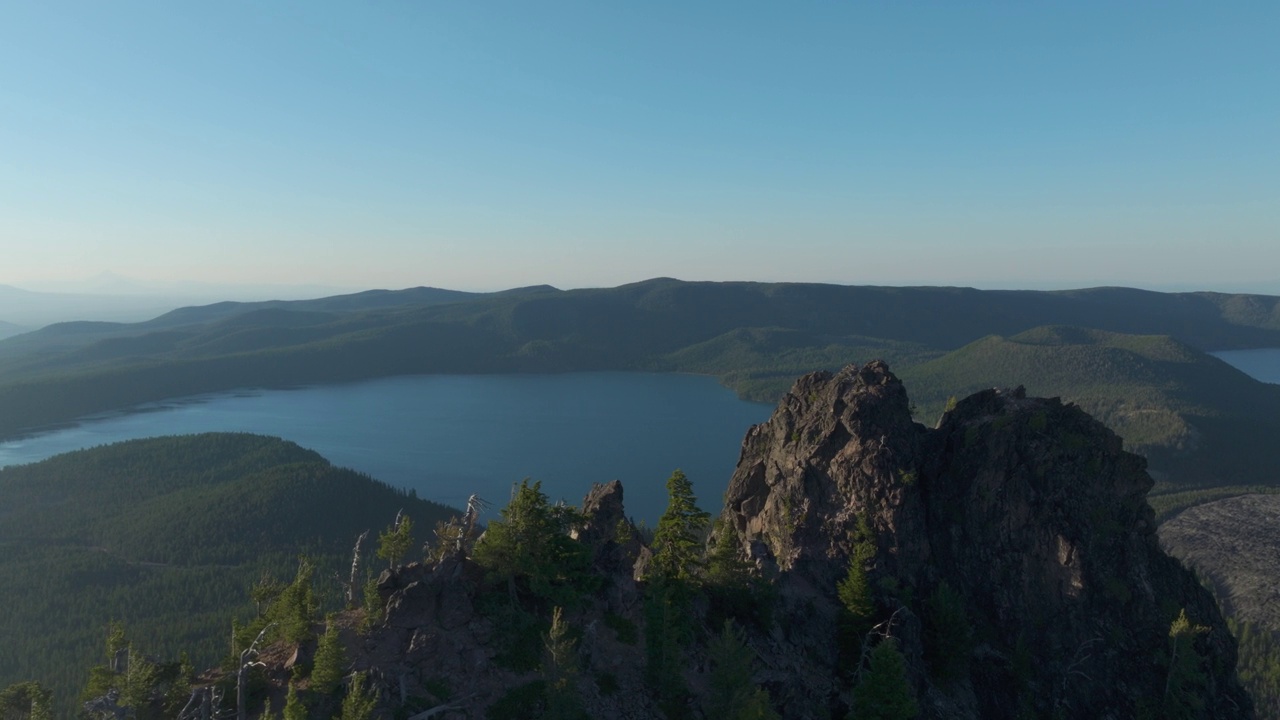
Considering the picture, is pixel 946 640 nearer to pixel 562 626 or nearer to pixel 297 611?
pixel 562 626

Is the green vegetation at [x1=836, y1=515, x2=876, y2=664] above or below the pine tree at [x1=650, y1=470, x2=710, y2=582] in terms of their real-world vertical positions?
below

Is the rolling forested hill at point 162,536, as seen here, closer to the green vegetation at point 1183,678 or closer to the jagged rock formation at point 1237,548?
the green vegetation at point 1183,678

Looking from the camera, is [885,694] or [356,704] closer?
[356,704]

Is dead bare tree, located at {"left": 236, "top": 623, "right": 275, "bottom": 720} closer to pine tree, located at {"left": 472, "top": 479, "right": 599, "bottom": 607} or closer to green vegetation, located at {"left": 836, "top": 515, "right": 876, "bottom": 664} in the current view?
pine tree, located at {"left": 472, "top": 479, "right": 599, "bottom": 607}

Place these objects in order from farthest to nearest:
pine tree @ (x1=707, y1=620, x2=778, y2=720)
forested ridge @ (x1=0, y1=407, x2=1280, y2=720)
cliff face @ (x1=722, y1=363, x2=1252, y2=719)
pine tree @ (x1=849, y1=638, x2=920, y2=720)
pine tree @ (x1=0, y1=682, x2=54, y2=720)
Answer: cliff face @ (x1=722, y1=363, x2=1252, y2=719) → pine tree @ (x1=849, y1=638, x2=920, y2=720) → pine tree @ (x1=0, y1=682, x2=54, y2=720) → pine tree @ (x1=707, y1=620, x2=778, y2=720) → forested ridge @ (x1=0, y1=407, x2=1280, y2=720)

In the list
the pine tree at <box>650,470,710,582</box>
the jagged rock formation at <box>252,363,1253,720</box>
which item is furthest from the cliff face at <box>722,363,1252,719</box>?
the pine tree at <box>650,470,710,582</box>

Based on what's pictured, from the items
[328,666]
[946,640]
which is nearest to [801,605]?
[946,640]

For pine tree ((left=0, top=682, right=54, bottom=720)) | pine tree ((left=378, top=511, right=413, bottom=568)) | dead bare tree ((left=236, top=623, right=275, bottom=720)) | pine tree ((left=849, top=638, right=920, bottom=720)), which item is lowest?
pine tree ((left=849, top=638, right=920, bottom=720))

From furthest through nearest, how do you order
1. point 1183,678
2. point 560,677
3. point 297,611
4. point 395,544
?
point 1183,678 < point 395,544 < point 297,611 < point 560,677

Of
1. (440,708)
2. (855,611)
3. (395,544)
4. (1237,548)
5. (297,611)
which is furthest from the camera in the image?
(1237,548)
